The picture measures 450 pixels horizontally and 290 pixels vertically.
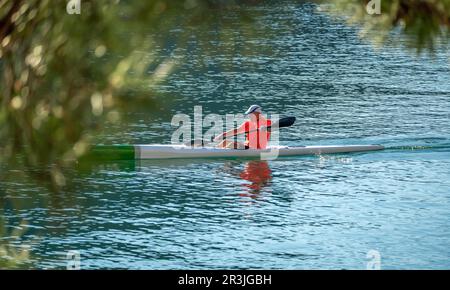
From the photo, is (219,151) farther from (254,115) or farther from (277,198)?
(277,198)

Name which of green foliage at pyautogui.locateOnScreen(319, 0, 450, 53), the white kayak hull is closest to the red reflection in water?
the white kayak hull

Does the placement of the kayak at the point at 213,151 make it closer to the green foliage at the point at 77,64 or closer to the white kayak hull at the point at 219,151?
the white kayak hull at the point at 219,151

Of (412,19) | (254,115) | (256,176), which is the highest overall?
(412,19)

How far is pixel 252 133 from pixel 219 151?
1059mm

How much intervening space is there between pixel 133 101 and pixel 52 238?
53.9 feet

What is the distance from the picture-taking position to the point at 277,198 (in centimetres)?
2305

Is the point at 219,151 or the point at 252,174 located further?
the point at 219,151

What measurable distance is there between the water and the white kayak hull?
0.78 ft

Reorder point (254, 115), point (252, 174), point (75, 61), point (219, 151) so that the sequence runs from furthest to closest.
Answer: point (219, 151) < point (252, 174) < point (254, 115) < point (75, 61)

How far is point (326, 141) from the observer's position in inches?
1096

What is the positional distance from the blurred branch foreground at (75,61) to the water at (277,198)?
7.90 meters

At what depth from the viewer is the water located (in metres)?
18.7

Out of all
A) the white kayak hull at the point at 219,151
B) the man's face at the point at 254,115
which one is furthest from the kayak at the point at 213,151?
the man's face at the point at 254,115

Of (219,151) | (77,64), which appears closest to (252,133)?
(219,151)
